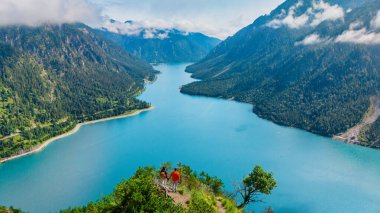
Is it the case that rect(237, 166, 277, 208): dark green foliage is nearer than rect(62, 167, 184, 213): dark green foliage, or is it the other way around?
rect(62, 167, 184, 213): dark green foliage

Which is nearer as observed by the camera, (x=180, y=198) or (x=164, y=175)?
(x=164, y=175)

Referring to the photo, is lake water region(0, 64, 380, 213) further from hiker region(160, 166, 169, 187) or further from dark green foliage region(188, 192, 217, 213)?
dark green foliage region(188, 192, 217, 213)

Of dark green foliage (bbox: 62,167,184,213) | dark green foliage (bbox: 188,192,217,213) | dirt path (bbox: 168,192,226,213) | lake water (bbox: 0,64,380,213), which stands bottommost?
lake water (bbox: 0,64,380,213)

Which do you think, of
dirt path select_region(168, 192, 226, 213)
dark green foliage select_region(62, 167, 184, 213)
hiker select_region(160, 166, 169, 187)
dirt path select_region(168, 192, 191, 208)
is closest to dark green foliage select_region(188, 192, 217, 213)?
dark green foliage select_region(62, 167, 184, 213)

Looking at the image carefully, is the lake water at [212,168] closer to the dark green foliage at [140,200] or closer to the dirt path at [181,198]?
the dirt path at [181,198]

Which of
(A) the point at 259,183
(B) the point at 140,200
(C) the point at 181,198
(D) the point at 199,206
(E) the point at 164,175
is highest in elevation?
(E) the point at 164,175

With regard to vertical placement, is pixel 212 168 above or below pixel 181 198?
below

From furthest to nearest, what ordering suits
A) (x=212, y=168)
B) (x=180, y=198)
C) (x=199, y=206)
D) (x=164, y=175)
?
(x=212, y=168), (x=180, y=198), (x=164, y=175), (x=199, y=206)

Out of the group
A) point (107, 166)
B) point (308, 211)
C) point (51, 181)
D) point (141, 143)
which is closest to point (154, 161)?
point (107, 166)

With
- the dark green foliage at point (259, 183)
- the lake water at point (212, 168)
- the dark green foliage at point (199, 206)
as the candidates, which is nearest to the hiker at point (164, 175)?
the dark green foliage at point (199, 206)

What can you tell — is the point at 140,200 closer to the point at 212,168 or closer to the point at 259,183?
the point at 259,183

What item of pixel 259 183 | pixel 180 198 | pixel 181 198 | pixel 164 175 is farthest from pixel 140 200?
pixel 259 183

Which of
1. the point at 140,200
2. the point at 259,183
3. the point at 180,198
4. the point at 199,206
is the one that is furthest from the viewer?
the point at 259,183
